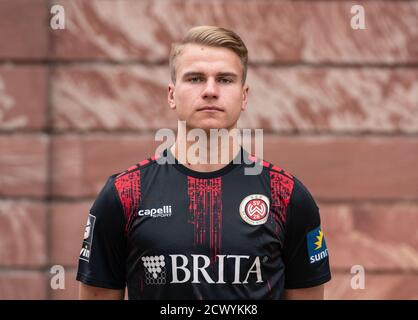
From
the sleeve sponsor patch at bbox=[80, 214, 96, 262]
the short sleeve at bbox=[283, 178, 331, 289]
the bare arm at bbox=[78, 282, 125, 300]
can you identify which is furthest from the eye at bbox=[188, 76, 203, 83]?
the bare arm at bbox=[78, 282, 125, 300]

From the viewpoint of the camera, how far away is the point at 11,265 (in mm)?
5668

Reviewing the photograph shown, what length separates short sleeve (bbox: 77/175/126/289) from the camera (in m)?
3.08

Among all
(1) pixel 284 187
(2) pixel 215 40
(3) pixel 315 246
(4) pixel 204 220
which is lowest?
(3) pixel 315 246

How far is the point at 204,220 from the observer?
119 inches

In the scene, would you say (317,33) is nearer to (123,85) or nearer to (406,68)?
(406,68)

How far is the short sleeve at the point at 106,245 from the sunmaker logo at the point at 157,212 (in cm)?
11

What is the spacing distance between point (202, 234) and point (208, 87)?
2.28ft

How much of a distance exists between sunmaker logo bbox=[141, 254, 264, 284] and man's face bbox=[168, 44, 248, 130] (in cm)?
62

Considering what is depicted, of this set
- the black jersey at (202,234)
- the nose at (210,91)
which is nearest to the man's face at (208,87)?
the nose at (210,91)

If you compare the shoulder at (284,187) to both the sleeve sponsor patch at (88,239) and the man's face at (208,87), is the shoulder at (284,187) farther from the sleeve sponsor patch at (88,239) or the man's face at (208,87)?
the sleeve sponsor patch at (88,239)

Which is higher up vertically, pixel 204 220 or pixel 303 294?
pixel 204 220

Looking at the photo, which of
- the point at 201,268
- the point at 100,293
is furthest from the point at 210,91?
the point at 100,293

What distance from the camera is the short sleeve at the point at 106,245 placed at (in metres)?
3.08

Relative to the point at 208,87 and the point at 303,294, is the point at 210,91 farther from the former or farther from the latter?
the point at 303,294
